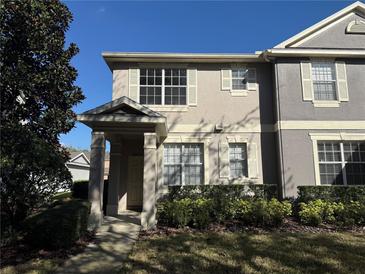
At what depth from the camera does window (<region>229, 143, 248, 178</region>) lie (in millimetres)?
12953

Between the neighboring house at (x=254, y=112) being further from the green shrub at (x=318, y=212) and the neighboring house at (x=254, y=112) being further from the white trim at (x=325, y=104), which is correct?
the green shrub at (x=318, y=212)

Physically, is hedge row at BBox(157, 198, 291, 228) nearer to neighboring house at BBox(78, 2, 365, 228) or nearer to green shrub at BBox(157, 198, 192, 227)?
green shrub at BBox(157, 198, 192, 227)

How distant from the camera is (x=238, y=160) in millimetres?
13078

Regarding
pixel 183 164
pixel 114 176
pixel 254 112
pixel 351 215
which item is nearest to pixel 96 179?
pixel 114 176

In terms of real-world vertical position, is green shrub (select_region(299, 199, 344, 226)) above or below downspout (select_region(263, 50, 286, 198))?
below

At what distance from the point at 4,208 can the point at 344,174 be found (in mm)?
11622

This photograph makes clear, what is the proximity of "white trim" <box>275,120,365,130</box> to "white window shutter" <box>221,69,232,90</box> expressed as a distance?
2.57 m

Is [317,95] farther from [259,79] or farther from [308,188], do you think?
[308,188]

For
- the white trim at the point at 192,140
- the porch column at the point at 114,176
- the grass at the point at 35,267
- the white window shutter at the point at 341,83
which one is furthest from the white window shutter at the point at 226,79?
the grass at the point at 35,267

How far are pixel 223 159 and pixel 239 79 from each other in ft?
11.6

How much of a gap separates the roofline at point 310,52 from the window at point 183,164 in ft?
15.7

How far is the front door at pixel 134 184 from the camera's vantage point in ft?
44.0

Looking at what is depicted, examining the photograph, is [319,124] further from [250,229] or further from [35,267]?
[35,267]

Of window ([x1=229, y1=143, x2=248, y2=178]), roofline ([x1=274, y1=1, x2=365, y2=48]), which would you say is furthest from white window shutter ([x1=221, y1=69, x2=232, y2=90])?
window ([x1=229, y1=143, x2=248, y2=178])
